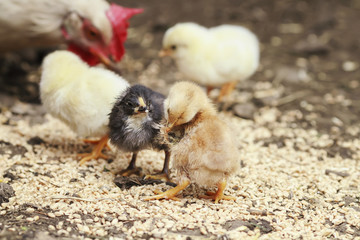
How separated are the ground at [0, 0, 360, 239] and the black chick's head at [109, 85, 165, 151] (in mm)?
293

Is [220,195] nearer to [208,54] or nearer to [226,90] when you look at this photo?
[208,54]

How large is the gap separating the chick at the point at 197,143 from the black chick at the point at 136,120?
159 mm

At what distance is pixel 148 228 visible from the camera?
7.14 ft

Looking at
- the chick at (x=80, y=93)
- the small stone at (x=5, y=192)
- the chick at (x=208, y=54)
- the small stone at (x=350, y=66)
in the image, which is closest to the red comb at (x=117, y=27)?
the chick at (x=208, y=54)

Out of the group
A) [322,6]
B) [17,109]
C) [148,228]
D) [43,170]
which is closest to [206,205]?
[148,228]

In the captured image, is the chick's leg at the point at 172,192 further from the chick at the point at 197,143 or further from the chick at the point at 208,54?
the chick at the point at 208,54

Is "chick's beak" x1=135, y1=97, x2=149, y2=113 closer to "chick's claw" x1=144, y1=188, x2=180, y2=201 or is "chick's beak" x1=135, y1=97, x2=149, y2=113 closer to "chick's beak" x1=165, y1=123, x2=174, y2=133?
"chick's beak" x1=165, y1=123, x2=174, y2=133

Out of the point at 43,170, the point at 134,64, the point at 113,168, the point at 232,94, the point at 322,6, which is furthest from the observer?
the point at 322,6

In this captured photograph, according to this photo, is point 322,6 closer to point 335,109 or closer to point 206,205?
point 335,109

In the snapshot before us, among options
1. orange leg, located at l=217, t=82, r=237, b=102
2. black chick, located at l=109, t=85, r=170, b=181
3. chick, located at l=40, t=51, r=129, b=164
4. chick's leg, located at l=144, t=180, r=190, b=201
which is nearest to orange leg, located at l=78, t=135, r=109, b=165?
chick, located at l=40, t=51, r=129, b=164

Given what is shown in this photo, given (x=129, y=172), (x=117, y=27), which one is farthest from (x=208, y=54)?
(x=129, y=172)

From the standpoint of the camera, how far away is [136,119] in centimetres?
261

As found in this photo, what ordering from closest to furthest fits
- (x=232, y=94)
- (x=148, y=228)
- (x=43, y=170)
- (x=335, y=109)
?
(x=148, y=228) < (x=43, y=170) < (x=335, y=109) < (x=232, y=94)

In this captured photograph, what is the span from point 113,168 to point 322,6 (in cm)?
461
